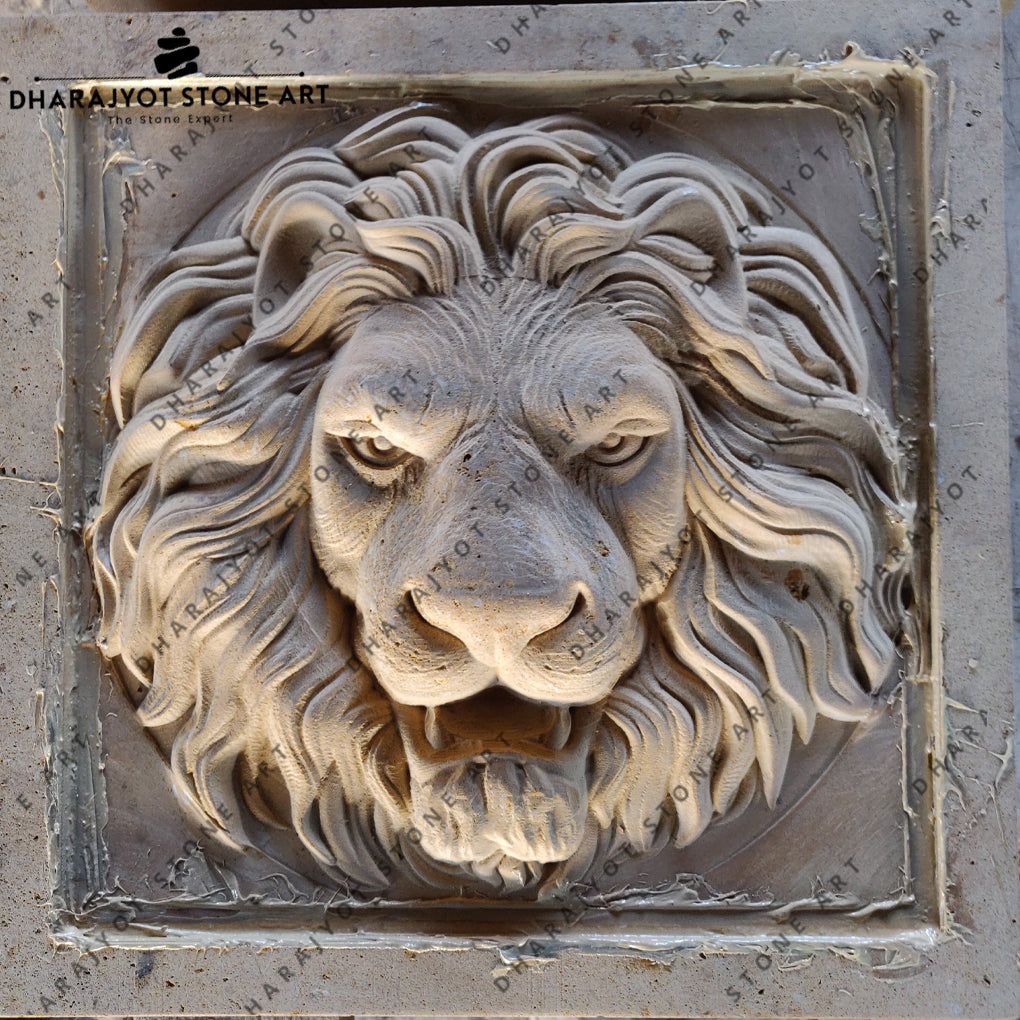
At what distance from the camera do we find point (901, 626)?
65.5 inches

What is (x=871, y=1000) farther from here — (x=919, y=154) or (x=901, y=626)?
(x=919, y=154)

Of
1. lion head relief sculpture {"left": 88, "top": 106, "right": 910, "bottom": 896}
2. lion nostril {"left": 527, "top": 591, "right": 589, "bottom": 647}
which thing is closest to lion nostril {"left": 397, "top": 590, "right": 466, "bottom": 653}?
lion head relief sculpture {"left": 88, "top": 106, "right": 910, "bottom": 896}

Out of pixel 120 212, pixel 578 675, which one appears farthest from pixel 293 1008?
pixel 120 212

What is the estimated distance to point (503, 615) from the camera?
1.34m

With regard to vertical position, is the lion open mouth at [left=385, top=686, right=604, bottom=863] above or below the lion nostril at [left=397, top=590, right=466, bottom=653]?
below

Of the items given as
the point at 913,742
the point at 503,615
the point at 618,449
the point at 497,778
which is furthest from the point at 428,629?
the point at 913,742

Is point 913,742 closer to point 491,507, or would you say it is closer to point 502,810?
point 502,810

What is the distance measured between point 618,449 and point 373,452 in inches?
13.8

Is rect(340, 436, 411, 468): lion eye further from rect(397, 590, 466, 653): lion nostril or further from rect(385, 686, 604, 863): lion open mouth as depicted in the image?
rect(385, 686, 604, 863): lion open mouth

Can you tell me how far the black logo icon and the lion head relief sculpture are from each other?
0.88ft

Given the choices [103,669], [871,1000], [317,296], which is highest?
[317,296]

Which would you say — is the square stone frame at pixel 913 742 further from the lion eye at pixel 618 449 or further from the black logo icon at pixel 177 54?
the lion eye at pixel 618 449

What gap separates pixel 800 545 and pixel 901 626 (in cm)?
28

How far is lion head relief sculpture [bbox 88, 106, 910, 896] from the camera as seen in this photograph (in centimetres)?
142
